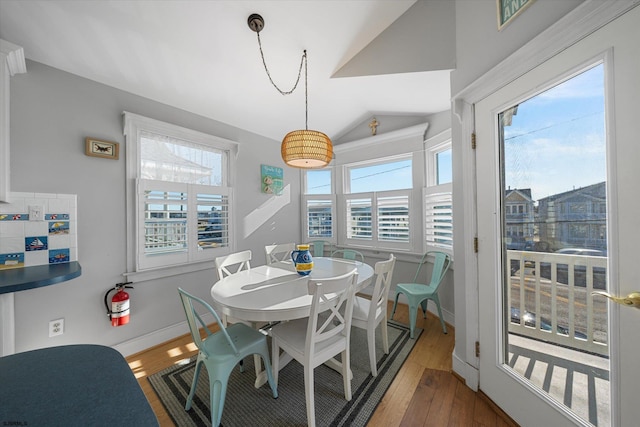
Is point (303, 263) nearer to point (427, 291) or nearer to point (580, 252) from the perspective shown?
point (427, 291)

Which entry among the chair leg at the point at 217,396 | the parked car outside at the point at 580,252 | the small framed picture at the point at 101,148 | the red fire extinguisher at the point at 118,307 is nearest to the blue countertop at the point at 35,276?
the red fire extinguisher at the point at 118,307

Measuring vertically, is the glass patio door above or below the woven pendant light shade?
below

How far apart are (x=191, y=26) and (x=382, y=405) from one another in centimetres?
307

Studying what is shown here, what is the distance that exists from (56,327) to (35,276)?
663mm

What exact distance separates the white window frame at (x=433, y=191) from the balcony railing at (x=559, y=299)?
4.10ft

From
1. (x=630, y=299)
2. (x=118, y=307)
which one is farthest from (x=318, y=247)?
(x=630, y=299)

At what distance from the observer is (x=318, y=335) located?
1.39 meters

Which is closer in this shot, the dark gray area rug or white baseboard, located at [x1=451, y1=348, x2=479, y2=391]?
the dark gray area rug

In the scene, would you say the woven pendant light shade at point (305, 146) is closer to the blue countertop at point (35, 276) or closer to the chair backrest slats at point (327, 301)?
the chair backrest slats at point (327, 301)

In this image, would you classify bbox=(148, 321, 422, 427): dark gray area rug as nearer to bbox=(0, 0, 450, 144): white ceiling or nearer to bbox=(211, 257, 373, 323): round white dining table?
bbox=(211, 257, 373, 323): round white dining table

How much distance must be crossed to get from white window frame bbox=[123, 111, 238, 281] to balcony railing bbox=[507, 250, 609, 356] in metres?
2.80

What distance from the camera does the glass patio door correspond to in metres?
0.92

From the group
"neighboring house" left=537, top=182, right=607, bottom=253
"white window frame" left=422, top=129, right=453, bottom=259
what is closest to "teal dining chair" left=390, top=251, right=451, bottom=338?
"white window frame" left=422, top=129, right=453, bottom=259

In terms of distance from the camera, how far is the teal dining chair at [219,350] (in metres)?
1.30
